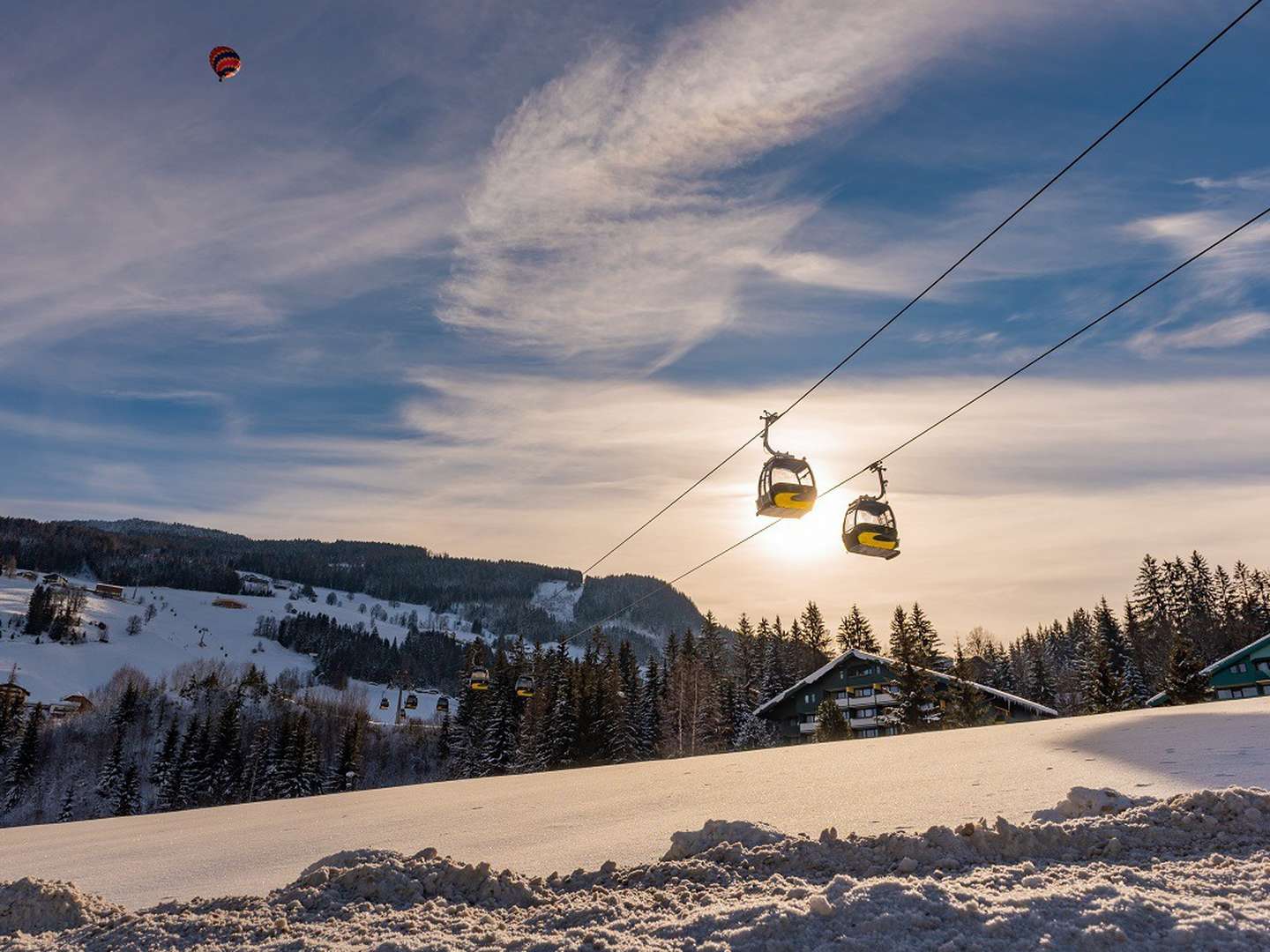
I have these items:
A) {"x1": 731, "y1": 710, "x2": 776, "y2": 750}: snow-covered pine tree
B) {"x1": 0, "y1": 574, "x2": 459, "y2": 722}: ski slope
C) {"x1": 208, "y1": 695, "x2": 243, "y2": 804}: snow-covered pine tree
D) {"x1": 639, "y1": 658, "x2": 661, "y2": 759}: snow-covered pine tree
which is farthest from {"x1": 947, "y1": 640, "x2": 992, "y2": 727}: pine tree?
{"x1": 0, "y1": 574, "x2": 459, "y2": 722}: ski slope

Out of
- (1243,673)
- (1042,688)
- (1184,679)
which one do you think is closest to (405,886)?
(1184,679)

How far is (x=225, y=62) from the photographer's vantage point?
28.0 m

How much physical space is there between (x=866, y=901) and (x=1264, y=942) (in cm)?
189

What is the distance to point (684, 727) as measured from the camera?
210 ft

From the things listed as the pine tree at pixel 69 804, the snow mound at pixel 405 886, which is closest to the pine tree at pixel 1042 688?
the snow mound at pixel 405 886

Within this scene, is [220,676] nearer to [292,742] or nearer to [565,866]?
[292,742]

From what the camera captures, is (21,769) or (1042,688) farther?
(21,769)

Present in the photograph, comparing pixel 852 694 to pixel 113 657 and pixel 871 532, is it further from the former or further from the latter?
pixel 113 657

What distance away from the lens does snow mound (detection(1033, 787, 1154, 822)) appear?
6.06m

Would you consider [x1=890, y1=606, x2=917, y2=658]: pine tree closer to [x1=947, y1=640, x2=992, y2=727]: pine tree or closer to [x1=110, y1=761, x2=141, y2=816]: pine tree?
[x1=947, y1=640, x2=992, y2=727]: pine tree

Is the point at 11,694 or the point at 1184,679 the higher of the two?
the point at 1184,679

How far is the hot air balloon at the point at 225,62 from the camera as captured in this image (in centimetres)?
2797

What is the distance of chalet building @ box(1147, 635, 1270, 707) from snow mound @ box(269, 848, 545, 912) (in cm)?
5217

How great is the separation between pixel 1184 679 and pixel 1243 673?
10854 mm
